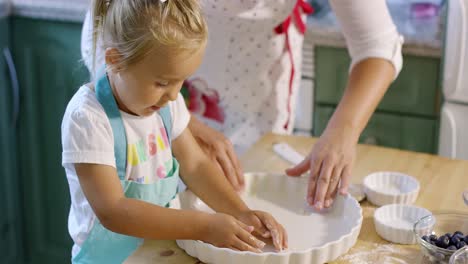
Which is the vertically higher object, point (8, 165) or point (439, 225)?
point (439, 225)

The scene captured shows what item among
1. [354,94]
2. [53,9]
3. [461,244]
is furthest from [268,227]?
[53,9]

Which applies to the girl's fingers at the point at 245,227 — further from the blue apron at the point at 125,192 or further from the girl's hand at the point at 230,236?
the blue apron at the point at 125,192

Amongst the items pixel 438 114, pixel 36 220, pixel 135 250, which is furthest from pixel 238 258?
→ pixel 36 220

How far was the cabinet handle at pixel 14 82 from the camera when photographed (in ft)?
7.86

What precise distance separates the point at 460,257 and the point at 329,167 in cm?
36

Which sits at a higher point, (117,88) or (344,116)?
(117,88)

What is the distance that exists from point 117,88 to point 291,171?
0.41 m

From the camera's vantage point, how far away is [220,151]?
1.44m

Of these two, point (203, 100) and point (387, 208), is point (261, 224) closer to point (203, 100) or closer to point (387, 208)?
point (387, 208)

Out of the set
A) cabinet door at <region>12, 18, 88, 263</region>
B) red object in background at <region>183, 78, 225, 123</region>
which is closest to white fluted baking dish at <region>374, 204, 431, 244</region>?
red object in background at <region>183, 78, 225, 123</region>

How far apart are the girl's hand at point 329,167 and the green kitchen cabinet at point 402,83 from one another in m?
0.87

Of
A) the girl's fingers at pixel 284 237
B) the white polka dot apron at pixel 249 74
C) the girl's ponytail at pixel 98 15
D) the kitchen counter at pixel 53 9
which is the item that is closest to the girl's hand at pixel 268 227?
the girl's fingers at pixel 284 237

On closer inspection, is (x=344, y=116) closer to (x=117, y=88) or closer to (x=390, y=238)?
(x=390, y=238)

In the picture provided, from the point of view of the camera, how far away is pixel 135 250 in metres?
1.19
